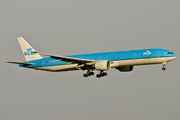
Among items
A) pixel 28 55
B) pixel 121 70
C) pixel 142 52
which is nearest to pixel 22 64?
pixel 28 55

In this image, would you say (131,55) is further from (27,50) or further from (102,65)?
(27,50)

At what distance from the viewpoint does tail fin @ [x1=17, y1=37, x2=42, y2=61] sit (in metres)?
68.2

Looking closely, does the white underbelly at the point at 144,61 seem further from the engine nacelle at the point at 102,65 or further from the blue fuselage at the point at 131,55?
the engine nacelle at the point at 102,65

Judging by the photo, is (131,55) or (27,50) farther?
(27,50)

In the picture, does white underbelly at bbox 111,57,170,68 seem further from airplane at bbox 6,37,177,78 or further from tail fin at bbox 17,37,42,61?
tail fin at bbox 17,37,42,61

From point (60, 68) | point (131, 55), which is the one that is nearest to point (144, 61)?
point (131, 55)

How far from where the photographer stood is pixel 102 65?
188 feet

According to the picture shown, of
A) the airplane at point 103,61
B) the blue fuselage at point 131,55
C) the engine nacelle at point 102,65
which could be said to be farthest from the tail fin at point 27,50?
the engine nacelle at point 102,65

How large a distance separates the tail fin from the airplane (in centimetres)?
173

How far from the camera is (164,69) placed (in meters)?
57.4

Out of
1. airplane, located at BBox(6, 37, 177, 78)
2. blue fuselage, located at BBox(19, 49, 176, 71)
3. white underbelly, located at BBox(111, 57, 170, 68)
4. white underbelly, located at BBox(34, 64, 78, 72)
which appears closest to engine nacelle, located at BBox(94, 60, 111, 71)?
airplane, located at BBox(6, 37, 177, 78)

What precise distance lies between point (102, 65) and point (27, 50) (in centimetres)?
1986

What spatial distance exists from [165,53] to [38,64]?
83.3ft

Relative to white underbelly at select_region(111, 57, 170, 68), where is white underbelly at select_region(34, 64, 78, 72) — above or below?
below
